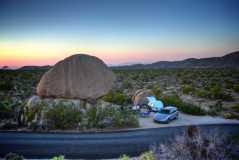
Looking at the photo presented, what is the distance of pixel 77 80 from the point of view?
812 inches

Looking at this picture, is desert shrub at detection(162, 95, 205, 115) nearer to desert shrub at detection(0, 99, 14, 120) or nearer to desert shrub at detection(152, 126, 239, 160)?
desert shrub at detection(152, 126, 239, 160)

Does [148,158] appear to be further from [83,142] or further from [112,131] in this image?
[112,131]

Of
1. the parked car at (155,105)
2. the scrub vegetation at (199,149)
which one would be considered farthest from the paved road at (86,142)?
the parked car at (155,105)

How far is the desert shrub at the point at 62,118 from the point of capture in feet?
57.3

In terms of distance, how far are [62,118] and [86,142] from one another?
492 cm

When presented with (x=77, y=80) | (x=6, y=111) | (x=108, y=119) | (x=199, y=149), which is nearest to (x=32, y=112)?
(x=6, y=111)

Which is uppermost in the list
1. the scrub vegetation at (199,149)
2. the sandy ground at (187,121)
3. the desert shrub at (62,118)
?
the scrub vegetation at (199,149)

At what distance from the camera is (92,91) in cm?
2078

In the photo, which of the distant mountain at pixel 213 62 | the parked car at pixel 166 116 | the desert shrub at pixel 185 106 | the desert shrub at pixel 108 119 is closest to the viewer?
the desert shrub at pixel 108 119

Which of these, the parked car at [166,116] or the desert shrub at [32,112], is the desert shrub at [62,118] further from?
the parked car at [166,116]

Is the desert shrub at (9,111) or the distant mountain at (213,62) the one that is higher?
the distant mountain at (213,62)

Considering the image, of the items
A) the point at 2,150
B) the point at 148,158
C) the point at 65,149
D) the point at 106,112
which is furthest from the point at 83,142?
the point at 148,158

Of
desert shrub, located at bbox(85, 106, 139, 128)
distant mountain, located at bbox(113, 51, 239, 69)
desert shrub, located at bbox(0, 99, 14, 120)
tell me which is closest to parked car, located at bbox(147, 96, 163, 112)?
desert shrub, located at bbox(85, 106, 139, 128)

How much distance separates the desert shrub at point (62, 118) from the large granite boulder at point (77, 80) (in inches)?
94.7
